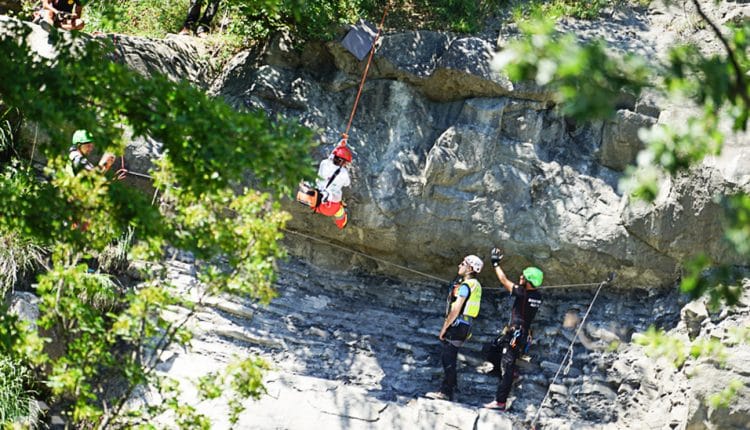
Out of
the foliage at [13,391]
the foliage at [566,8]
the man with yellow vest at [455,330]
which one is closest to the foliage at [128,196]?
the foliage at [13,391]

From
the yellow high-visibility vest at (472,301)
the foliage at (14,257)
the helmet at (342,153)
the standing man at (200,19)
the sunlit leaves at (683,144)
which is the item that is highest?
the standing man at (200,19)

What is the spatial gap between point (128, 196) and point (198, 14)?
6555 mm

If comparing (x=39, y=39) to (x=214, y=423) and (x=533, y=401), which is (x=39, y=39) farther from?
(x=533, y=401)

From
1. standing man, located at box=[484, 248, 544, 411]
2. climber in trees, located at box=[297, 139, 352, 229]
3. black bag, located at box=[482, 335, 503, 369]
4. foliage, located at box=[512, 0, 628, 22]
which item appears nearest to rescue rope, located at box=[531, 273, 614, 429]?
standing man, located at box=[484, 248, 544, 411]

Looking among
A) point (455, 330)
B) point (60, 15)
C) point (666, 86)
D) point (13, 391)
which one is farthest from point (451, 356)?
point (60, 15)

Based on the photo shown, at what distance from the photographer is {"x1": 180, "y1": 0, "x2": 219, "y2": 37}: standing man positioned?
481 inches

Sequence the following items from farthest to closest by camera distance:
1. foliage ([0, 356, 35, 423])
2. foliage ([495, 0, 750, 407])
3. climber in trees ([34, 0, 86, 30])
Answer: climber in trees ([34, 0, 86, 30]) < foliage ([0, 356, 35, 423]) < foliage ([495, 0, 750, 407])

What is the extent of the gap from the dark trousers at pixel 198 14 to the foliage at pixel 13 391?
5321 millimetres

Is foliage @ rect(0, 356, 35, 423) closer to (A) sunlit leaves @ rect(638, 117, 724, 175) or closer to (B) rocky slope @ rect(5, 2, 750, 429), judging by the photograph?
(B) rocky slope @ rect(5, 2, 750, 429)

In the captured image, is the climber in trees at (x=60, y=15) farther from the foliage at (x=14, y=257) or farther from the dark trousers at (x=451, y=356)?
the dark trousers at (x=451, y=356)

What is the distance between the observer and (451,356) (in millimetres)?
9609

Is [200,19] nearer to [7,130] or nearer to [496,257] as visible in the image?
[7,130]

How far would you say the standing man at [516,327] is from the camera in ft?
31.1

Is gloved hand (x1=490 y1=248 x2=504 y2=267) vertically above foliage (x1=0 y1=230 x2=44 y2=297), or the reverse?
gloved hand (x1=490 y1=248 x2=504 y2=267)
